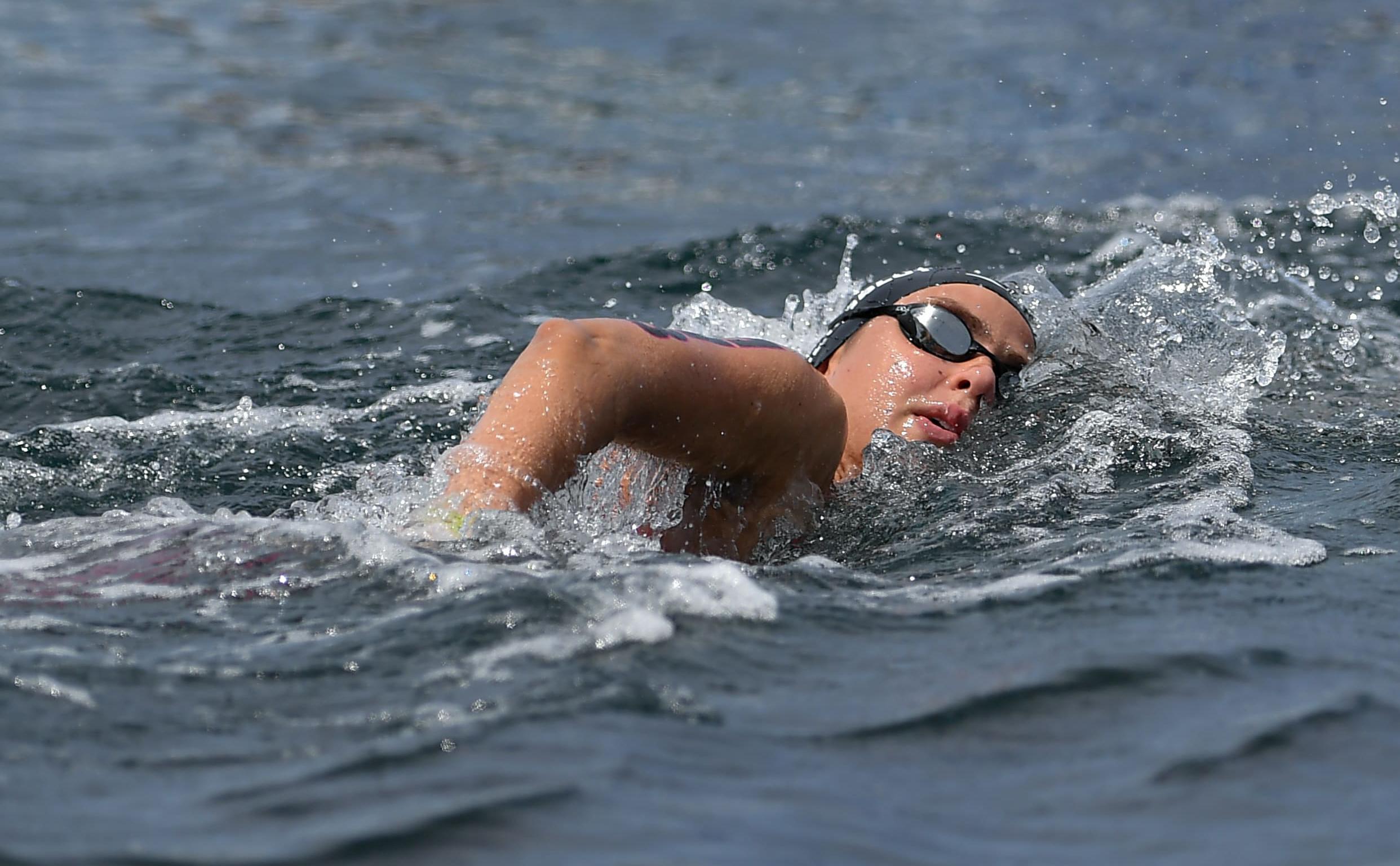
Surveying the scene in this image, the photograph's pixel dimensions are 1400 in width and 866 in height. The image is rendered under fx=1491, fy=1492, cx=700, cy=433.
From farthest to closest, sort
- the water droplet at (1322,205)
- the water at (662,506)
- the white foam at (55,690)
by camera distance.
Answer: the water droplet at (1322,205)
the white foam at (55,690)
the water at (662,506)

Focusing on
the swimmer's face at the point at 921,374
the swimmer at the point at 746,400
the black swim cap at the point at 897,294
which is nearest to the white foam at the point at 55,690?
the swimmer at the point at 746,400

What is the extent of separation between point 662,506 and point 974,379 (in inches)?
56.6

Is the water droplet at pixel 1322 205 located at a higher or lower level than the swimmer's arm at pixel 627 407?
higher

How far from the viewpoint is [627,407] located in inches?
138

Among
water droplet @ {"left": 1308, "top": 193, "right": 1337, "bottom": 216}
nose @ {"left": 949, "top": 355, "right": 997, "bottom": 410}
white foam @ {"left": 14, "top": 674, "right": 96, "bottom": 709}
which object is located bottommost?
white foam @ {"left": 14, "top": 674, "right": 96, "bottom": 709}

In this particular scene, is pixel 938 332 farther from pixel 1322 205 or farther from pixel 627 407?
pixel 1322 205

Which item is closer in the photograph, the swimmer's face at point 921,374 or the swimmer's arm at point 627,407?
the swimmer's arm at point 627,407

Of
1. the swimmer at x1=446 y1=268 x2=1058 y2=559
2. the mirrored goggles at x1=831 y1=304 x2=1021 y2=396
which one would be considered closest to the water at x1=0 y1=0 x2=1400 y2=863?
the swimmer at x1=446 y1=268 x2=1058 y2=559

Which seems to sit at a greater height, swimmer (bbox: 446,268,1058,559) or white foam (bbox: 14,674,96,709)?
swimmer (bbox: 446,268,1058,559)

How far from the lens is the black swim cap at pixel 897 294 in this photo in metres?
5.25

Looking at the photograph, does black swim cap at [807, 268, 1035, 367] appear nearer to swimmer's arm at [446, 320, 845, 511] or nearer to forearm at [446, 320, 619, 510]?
swimmer's arm at [446, 320, 845, 511]

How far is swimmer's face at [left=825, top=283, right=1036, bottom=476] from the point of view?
487 cm

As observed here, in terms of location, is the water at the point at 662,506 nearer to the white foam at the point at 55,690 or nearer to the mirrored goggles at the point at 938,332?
the white foam at the point at 55,690

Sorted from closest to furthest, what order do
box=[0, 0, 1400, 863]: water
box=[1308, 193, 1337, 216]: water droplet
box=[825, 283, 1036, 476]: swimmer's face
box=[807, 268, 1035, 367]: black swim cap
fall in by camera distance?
box=[0, 0, 1400, 863]: water < box=[825, 283, 1036, 476]: swimmer's face < box=[807, 268, 1035, 367]: black swim cap < box=[1308, 193, 1337, 216]: water droplet
